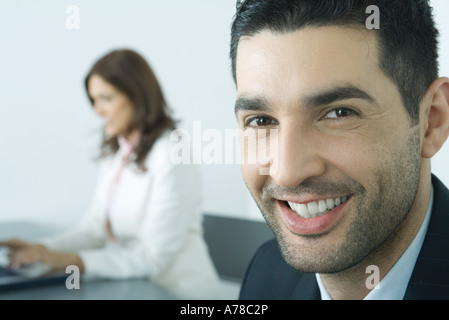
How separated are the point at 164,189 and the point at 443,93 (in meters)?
0.92

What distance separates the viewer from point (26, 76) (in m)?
2.05

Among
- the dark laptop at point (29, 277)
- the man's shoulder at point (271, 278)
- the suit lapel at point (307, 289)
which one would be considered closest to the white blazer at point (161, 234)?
the dark laptop at point (29, 277)

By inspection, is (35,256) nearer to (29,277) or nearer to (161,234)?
(29,277)

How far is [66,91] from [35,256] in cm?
102

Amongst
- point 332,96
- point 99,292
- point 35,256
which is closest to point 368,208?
point 332,96

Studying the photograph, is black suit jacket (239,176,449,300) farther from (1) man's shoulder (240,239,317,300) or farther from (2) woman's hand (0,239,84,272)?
(2) woman's hand (0,239,84,272)

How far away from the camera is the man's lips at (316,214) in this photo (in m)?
0.63

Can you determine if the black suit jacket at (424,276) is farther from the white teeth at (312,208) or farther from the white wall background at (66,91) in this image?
the white wall background at (66,91)

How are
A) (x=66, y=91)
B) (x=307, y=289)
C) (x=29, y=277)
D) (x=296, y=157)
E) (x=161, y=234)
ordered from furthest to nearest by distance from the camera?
(x=66, y=91)
(x=161, y=234)
(x=29, y=277)
(x=307, y=289)
(x=296, y=157)

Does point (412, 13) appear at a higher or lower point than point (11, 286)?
higher

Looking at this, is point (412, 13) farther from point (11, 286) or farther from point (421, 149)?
point (11, 286)

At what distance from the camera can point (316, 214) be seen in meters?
0.63

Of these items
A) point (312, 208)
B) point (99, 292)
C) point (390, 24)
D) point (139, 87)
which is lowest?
point (99, 292)

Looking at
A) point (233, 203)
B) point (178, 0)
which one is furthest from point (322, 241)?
point (178, 0)
